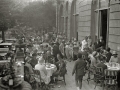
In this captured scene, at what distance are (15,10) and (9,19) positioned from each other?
3268mm

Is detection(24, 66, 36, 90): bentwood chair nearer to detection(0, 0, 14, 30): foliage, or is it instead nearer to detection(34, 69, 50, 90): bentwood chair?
detection(34, 69, 50, 90): bentwood chair

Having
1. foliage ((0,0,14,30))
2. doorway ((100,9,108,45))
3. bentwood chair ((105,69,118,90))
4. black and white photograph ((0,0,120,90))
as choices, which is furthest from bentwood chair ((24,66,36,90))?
foliage ((0,0,14,30))

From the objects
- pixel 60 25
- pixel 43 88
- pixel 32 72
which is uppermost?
pixel 60 25

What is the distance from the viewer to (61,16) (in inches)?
1265

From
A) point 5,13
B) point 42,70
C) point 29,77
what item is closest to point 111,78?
point 42,70

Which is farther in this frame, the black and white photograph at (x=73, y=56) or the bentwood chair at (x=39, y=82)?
the bentwood chair at (x=39, y=82)

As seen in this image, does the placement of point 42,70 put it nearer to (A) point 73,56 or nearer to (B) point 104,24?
(B) point 104,24

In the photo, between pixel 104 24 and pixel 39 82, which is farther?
pixel 104 24

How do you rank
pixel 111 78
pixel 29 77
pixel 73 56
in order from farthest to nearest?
pixel 73 56
pixel 111 78
pixel 29 77

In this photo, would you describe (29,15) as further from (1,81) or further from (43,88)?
(1,81)

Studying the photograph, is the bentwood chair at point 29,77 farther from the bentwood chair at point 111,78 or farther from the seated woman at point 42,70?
the bentwood chair at point 111,78

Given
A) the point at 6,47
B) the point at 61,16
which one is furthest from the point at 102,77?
the point at 61,16

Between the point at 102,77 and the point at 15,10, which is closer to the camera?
the point at 102,77

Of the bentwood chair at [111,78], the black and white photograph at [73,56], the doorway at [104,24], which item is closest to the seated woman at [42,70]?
the black and white photograph at [73,56]
